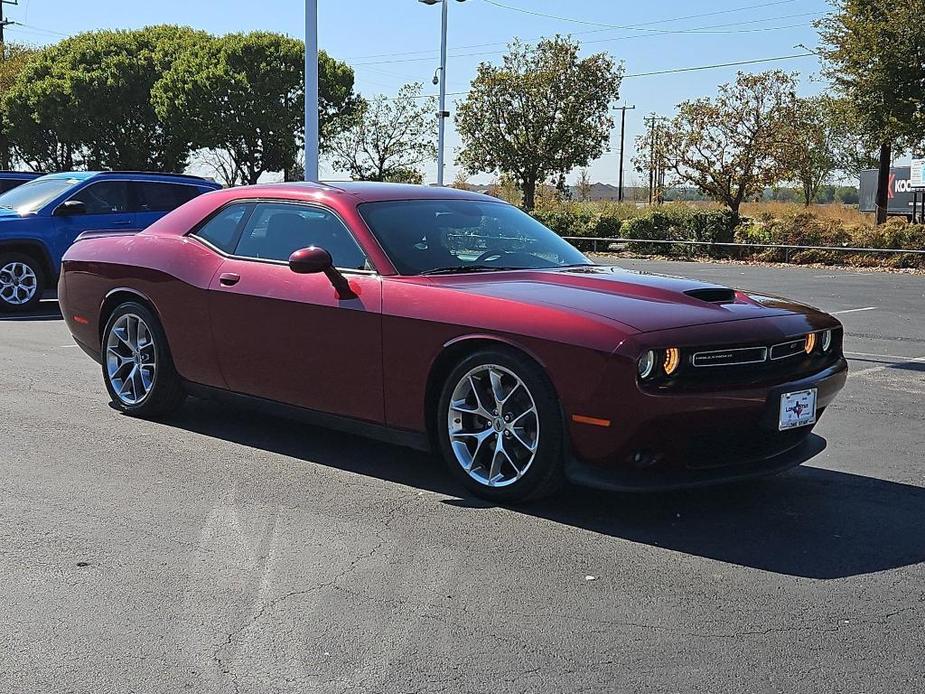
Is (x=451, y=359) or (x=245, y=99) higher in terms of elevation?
(x=245, y=99)

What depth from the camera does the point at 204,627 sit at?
361cm

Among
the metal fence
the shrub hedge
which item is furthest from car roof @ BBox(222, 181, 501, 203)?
the shrub hedge

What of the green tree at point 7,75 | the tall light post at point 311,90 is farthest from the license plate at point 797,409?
the green tree at point 7,75

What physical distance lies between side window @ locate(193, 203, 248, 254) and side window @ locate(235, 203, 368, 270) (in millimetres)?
88

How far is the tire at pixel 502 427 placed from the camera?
15.8 feet

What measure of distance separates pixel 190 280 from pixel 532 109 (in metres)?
34.8

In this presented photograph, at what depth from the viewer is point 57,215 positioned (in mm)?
13188

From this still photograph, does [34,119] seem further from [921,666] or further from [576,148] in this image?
[921,666]

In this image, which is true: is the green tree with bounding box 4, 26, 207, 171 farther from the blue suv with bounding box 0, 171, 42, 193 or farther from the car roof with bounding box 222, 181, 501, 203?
the car roof with bounding box 222, 181, 501, 203

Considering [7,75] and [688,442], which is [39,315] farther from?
[7,75]

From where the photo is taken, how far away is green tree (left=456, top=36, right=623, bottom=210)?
1567 inches

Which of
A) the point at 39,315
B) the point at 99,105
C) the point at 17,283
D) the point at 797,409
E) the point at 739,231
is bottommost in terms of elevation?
the point at 39,315

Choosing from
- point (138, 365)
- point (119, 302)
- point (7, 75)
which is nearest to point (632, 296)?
point (138, 365)

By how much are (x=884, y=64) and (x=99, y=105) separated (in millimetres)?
38596
